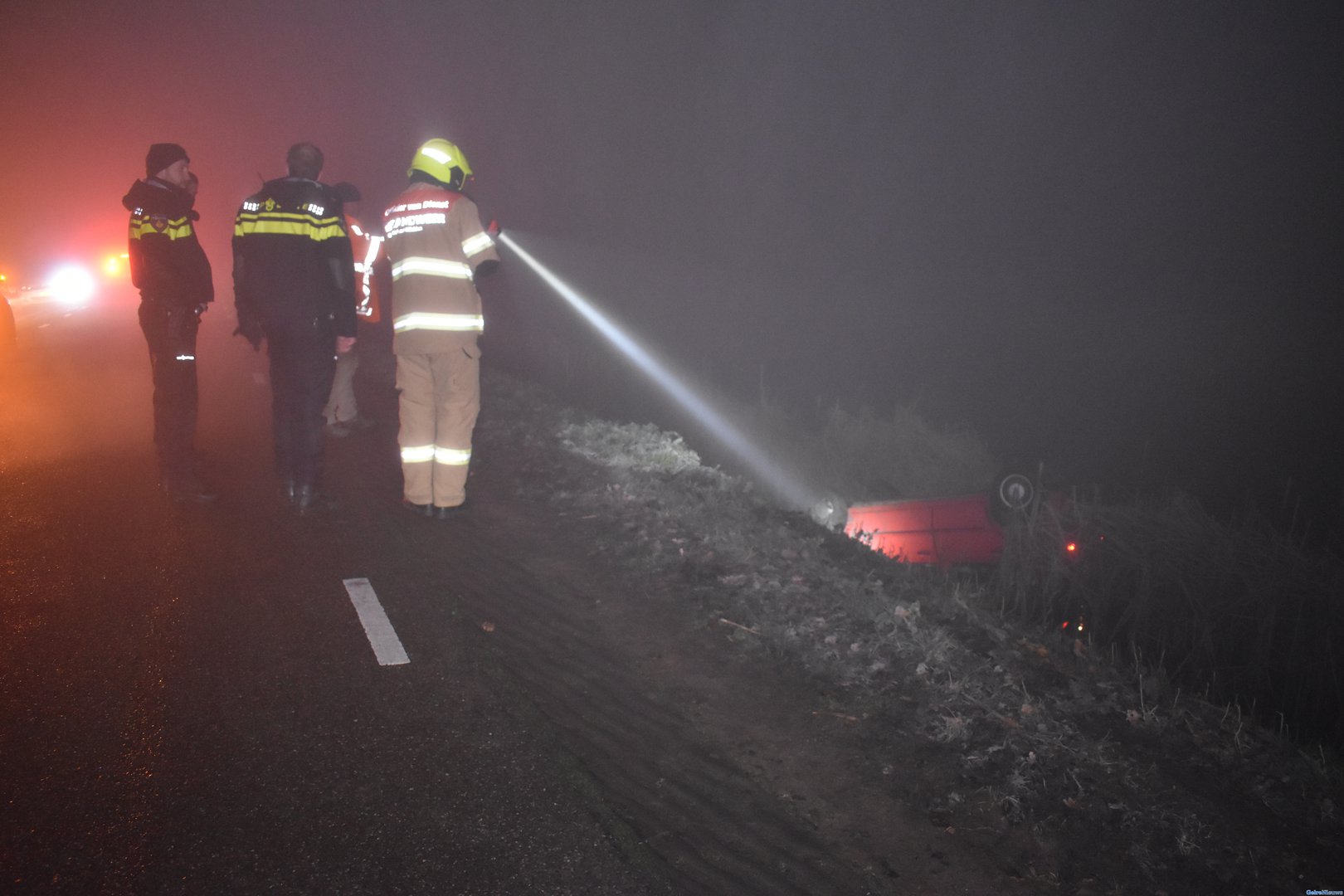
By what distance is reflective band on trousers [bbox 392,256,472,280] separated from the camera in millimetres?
5340

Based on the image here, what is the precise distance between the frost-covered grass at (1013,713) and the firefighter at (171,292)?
275 cm

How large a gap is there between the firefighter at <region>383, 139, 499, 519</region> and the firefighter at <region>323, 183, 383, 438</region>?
0.73m

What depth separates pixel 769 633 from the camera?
4105 mm

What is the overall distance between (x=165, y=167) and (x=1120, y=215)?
1906 cm

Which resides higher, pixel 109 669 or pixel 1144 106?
pixel 1144 106

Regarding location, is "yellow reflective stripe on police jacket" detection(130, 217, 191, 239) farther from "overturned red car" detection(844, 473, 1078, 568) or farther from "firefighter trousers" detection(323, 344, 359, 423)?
"overturned red car" detection(844, 473, 1078, 568)

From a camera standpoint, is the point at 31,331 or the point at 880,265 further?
the point at 880,265

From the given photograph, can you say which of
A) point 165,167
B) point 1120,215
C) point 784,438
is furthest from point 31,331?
point 1120,215

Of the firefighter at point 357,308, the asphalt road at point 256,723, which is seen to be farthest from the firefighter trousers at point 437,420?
the firefighter at point 357,308

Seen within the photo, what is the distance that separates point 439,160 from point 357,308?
1.45m

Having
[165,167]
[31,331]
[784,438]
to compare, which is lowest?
[784,438]

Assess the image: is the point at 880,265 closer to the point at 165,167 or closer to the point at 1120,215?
the point at 1120,215

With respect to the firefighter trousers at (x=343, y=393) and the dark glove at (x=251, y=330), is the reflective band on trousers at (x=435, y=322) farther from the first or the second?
the firefighter trousers at (x=343, y=393)

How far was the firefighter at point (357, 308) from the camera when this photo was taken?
21.3 feet
